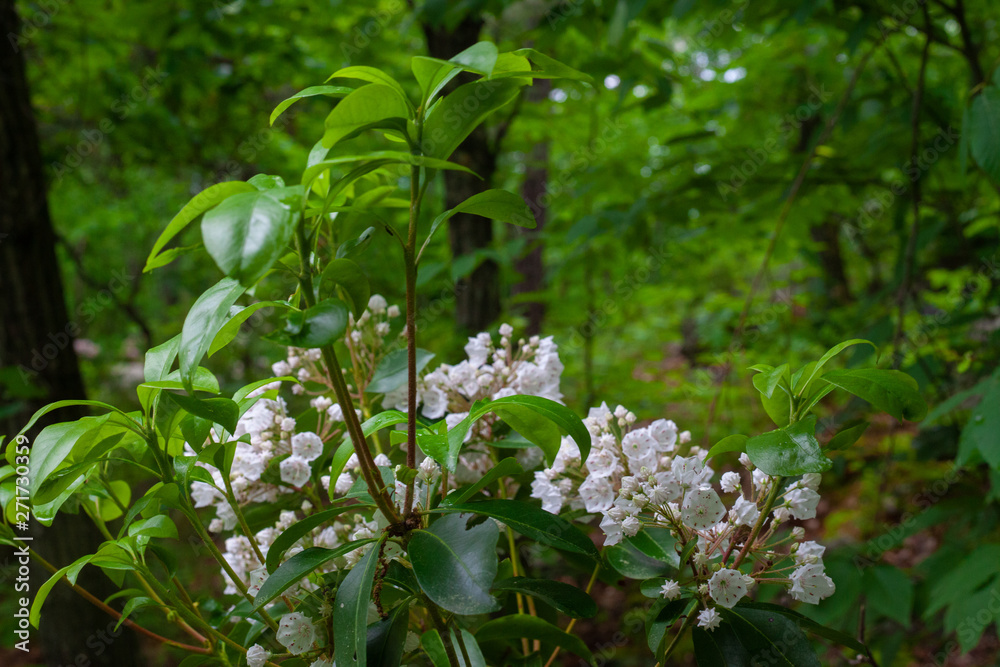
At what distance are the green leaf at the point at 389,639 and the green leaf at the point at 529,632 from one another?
0.38 feet

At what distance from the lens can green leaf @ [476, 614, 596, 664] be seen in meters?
0.72

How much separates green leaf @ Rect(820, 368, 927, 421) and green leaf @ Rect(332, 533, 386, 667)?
0.45 meters

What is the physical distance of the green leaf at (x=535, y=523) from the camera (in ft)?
2.00

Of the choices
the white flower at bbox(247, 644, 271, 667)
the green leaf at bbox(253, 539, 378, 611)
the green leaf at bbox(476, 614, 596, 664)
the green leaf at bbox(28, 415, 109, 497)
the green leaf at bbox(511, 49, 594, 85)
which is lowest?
the green leaf at bbox(476, 614, 596, 664)

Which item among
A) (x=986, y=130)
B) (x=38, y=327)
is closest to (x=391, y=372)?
(x=986, y=130)

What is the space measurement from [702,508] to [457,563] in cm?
26

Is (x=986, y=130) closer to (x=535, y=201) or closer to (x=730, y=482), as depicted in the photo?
(x=730, y=482)

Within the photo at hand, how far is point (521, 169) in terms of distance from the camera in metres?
4.78

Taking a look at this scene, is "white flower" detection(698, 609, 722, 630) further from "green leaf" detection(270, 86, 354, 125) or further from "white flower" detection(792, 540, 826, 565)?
"green leaf" detection(270, 86, 354, 125)

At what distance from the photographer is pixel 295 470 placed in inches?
32.8

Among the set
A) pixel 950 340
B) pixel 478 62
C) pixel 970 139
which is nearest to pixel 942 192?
pixel 950 340

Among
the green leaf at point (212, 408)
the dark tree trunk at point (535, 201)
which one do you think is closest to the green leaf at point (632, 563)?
the green leaf at point (212, 408)

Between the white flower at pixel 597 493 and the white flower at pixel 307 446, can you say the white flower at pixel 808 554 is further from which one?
the white flower at pixel 307 446

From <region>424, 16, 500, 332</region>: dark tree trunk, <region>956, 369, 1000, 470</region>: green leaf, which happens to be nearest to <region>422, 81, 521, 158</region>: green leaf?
<region>956, 369, 1000, 470</region>: green leaf
